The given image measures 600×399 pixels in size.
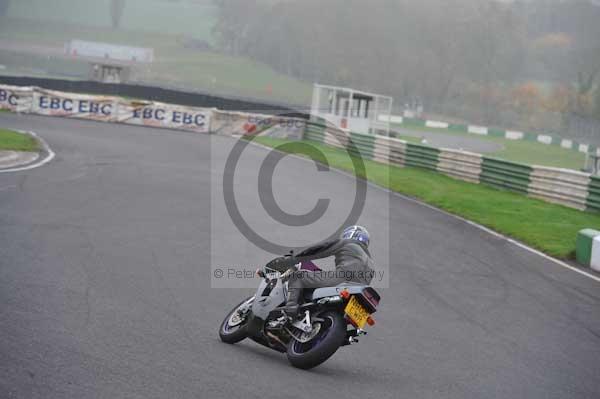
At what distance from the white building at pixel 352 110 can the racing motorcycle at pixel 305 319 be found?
3237 centimetres

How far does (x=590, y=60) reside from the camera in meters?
62.0

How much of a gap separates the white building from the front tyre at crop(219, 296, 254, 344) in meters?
32.2


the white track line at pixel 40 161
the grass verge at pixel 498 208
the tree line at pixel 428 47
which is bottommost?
the grass verge at pixel 498 208

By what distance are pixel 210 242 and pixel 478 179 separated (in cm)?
1371

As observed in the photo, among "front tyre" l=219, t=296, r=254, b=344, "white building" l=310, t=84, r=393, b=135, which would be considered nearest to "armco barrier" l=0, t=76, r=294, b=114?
"white building" l=310, t=84, r=393, b=135

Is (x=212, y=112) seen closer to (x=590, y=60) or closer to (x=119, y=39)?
(x=590, y=60)

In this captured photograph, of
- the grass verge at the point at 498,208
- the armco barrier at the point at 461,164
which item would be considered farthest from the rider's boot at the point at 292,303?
the armco barrier at the point at 461,164

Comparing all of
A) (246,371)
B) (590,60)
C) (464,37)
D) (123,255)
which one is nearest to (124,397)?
(246,371)

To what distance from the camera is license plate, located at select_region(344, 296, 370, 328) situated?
6.66 metres

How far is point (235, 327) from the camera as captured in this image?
7.58m

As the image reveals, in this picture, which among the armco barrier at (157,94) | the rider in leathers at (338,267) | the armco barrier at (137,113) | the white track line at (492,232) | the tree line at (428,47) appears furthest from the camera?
the tree line at (428,47)

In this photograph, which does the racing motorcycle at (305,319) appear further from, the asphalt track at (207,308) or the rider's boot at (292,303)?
the asphalt track at (207,308)

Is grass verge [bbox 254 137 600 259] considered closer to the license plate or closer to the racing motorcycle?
the racing motorcycle

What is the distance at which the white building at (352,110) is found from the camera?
39906mm
